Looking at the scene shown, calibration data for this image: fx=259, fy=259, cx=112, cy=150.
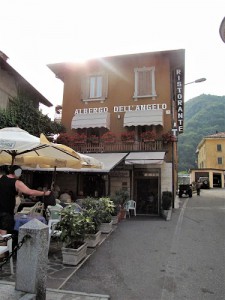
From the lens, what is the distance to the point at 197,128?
6744 centimetres

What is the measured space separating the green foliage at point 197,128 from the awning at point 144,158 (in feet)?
165

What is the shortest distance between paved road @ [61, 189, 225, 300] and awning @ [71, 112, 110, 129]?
29.9ft

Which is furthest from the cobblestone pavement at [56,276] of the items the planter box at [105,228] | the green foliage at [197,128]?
the green foliage at [197,128]

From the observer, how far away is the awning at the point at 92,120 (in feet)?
56.8

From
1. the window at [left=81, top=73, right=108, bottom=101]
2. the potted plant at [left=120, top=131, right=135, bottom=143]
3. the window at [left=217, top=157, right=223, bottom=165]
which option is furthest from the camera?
the window at [left=217, top=157, right=223, bottom=165]

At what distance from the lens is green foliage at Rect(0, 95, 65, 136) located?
42.6ft

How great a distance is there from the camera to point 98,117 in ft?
57.6

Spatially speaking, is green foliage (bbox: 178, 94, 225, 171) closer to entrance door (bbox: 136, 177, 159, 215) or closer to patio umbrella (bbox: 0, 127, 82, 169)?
entrance door (bbox: 136, 177, 159, 215)

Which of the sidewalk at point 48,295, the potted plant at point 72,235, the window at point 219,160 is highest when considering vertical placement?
the window at point 219,160

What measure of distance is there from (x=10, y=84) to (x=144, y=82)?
8.74 meters

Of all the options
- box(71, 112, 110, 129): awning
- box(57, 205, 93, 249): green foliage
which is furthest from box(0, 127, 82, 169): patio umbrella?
box(71, 112, 110, 129): awning

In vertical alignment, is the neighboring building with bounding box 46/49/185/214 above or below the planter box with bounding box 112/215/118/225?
above

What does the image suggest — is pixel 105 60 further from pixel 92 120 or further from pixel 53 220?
pixel 53 220

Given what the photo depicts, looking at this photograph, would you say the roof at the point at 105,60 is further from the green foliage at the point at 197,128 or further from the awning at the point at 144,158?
the green foliage at the point at 197,128
